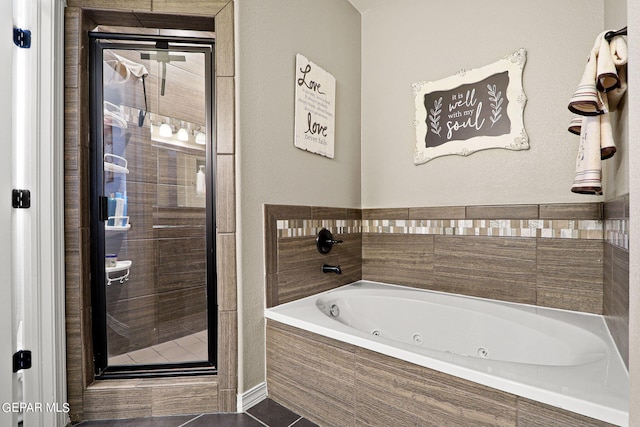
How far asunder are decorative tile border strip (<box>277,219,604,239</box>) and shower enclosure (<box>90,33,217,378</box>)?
606mm

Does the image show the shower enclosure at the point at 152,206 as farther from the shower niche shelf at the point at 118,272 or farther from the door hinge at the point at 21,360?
the door hinge at the point at 21,360

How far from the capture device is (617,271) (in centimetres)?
122

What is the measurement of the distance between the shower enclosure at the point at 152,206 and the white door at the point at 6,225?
1.14 feet

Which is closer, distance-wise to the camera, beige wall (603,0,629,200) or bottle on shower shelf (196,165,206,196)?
beige wall (603,0,629,200)

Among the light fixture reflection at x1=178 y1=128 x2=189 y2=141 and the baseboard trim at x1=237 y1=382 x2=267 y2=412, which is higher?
the light fixture reflection at x1=178 y1=128 x2=189 y2=141

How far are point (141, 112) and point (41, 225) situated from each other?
875 mm

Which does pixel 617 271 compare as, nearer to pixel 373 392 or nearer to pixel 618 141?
pixel 618 141

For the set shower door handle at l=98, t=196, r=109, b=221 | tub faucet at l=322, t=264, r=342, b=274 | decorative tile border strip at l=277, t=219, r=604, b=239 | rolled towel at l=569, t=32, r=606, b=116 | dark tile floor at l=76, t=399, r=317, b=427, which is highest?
rolled towel at l=569, t=32, r=606, b=116

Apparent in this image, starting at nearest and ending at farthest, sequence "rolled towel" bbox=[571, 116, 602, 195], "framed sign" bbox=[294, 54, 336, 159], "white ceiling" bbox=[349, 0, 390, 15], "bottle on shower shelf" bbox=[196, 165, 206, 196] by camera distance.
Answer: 1. "rolled towel" bbox=[571, 116, 602, 195]
2. "bottle on shower shelf" bbox=[196, 165, 206, 196]
3. "framed sign" bbox=[294, 54, 336, 159]
4. "white ceiling" bbox=[349, 0, 390, 15]

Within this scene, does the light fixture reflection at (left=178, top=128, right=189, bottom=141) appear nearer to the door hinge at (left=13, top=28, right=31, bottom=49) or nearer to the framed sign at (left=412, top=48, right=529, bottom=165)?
the door hinge at (left=13, top=28, right=31, bottom=49)

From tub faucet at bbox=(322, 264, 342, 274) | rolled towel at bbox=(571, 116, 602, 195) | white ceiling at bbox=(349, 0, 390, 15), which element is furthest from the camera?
white ceiling at bbox=(349, 0, 390, 15)

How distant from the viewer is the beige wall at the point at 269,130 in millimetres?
1640

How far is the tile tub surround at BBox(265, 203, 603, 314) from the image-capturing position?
5.41ft

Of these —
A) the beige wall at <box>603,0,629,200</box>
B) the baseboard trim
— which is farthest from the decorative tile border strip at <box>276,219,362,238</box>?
the beige wall at <box>603,0,629,200</box>
